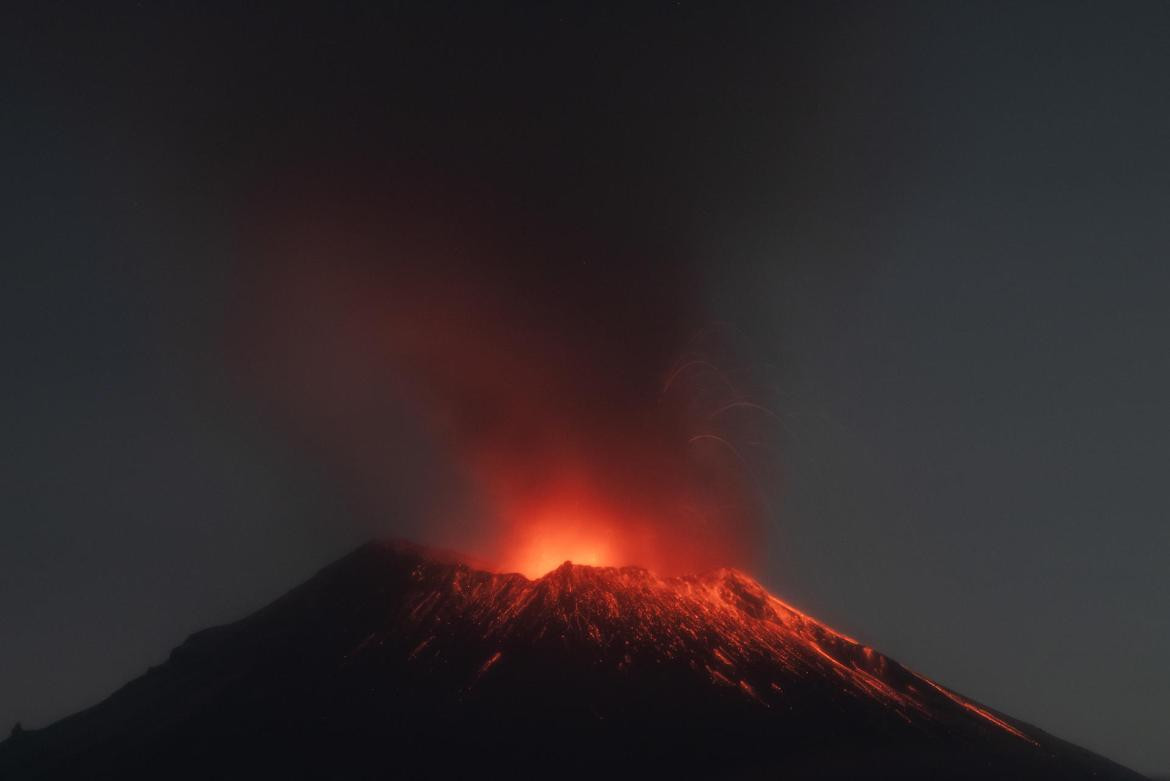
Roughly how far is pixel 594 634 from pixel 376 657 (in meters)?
8.08

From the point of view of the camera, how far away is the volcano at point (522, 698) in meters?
24.9

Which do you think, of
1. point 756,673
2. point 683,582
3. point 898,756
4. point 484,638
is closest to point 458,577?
point 484,638

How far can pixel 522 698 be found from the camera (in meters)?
27.3

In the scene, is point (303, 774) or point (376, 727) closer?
point (303, 774)

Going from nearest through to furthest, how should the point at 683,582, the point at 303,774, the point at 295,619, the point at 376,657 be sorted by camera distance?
the point at 303,774, the point at 376,657, the point at 295,619, the point at 683,582

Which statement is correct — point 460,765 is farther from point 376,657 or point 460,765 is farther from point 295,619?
point 295,619

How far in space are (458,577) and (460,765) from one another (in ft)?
41.7

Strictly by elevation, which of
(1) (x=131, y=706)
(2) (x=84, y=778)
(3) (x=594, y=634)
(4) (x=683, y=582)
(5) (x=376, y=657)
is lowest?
(2) (x=84, y=778)

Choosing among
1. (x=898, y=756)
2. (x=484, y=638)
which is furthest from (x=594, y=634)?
(x=898, y=756)

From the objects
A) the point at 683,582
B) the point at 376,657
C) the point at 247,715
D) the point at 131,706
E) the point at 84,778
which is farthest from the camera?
the point at 683,582

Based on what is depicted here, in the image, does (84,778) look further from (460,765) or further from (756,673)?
(756,673)

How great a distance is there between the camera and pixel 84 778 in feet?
84.4

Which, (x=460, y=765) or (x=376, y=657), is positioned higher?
(x=376, y=657)

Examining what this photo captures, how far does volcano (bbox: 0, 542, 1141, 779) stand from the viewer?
2494 cm
